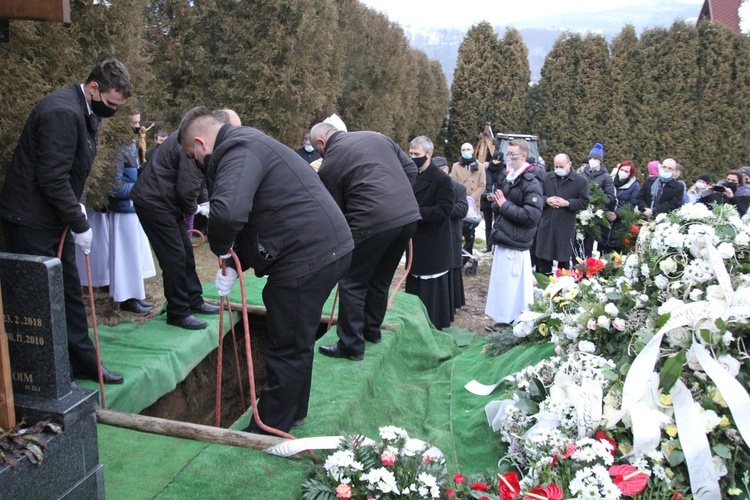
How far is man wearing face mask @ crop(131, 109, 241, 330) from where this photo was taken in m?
4.73

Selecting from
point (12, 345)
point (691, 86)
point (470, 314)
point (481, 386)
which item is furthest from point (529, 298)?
point (691, 86)

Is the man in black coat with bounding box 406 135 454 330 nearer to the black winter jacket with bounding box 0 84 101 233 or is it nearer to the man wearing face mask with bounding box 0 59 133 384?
the man wearing face mask with bounding box 0 59 133 384

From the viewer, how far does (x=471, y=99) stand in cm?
2144

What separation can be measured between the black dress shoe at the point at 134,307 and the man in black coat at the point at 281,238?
10.1 feet

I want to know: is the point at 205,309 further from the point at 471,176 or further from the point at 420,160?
the point at 471,176

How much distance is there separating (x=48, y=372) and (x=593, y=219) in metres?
7.42

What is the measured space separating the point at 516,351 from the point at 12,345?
370 centimetres

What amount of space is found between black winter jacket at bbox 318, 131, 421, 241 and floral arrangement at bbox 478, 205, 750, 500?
4.67 ft

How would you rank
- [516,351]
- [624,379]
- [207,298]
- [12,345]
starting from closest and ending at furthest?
[12,345], [624,379], [516,351], [207,298]

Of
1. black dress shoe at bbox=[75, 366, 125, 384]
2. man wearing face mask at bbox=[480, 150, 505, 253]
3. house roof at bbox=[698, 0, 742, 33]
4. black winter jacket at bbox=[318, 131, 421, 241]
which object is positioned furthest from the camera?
house roof at bbox=[698, 0, 742, 33]

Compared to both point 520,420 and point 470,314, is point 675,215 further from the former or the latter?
point 470,314

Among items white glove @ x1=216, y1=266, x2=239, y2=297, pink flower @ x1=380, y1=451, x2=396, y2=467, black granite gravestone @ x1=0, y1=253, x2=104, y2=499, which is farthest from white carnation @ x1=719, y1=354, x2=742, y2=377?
black granite gravestone @ x1=0, y1=253, x2=104, y2=499

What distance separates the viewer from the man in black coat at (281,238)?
10.4 feet

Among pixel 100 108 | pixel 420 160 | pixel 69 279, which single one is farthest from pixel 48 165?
pixel 420 160
